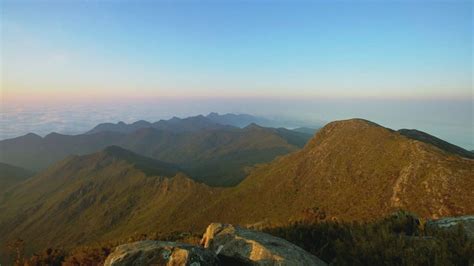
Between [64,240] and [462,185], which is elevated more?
[462,185]

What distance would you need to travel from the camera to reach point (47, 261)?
23094mm

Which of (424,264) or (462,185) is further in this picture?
(462,185)

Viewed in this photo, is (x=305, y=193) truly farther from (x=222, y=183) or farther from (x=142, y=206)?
(x=142, y=206)

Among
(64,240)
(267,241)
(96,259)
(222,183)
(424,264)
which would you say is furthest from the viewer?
(222,183)

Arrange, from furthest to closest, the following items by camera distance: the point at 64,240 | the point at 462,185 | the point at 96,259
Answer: the point at 64,240
the point at 462,185
the point at 96,259

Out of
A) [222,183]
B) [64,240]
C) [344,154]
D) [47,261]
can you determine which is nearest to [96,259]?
[47,261]

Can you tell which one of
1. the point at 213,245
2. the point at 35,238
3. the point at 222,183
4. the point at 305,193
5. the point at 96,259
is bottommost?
the point at 35,238

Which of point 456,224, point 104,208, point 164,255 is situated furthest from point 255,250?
point 104,208

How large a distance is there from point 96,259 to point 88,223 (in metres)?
153

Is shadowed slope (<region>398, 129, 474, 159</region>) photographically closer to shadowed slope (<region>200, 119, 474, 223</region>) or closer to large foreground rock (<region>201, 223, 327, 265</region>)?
shadowed slope (<region>200, 119, 474, 223</region>)

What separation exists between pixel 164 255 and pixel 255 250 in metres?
2.72

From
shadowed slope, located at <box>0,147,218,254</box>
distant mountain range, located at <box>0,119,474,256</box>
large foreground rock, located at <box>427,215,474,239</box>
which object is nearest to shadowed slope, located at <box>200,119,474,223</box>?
distant mountain range, located at <box>0,119,474,256</box>

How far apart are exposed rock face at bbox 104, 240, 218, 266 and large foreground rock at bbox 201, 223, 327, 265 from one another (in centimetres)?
105

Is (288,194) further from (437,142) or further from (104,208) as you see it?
(104,208)
